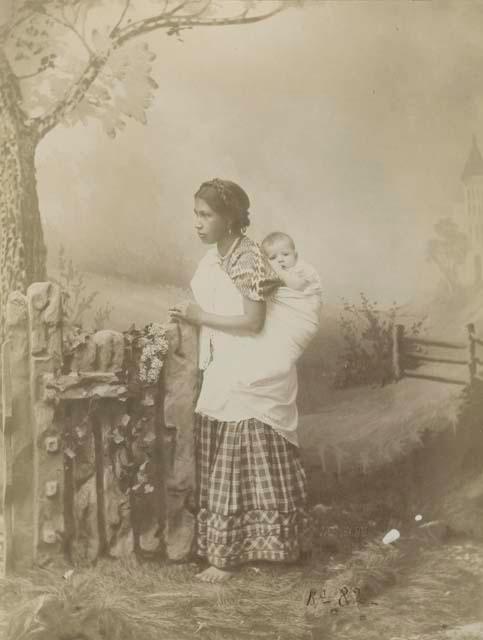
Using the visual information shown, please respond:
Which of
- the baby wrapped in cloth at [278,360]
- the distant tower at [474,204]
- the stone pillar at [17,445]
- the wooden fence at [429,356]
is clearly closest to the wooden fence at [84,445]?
the stone pillar at [17,445]

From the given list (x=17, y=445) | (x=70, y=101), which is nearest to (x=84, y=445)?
(x=17, y=445)

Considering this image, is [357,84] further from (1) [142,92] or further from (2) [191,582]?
(2) [191,582]

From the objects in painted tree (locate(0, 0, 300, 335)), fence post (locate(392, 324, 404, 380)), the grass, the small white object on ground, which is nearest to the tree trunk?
painted tree (locate(0, 0, 300, 335))

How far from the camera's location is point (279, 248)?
11.2 ft

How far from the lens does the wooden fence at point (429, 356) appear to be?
3480 millimetres

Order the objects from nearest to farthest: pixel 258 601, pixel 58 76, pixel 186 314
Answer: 1. pixel 258 601
2. pixel 186 314
3. pixel 58 76

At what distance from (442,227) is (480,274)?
269 millimetres

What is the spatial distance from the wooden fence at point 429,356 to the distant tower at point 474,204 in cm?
31

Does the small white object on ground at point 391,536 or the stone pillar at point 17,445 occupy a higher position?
the stone pillar at point 17,445

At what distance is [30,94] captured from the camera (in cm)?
344

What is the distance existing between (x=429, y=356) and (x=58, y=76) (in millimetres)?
1998

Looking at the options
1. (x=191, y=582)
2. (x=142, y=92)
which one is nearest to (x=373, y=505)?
(x=191, y=582)

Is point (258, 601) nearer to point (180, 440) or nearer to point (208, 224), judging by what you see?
point (180, 440)

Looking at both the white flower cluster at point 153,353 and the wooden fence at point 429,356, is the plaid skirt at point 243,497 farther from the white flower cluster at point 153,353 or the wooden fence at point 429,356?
the wooden fence at point 429,356
